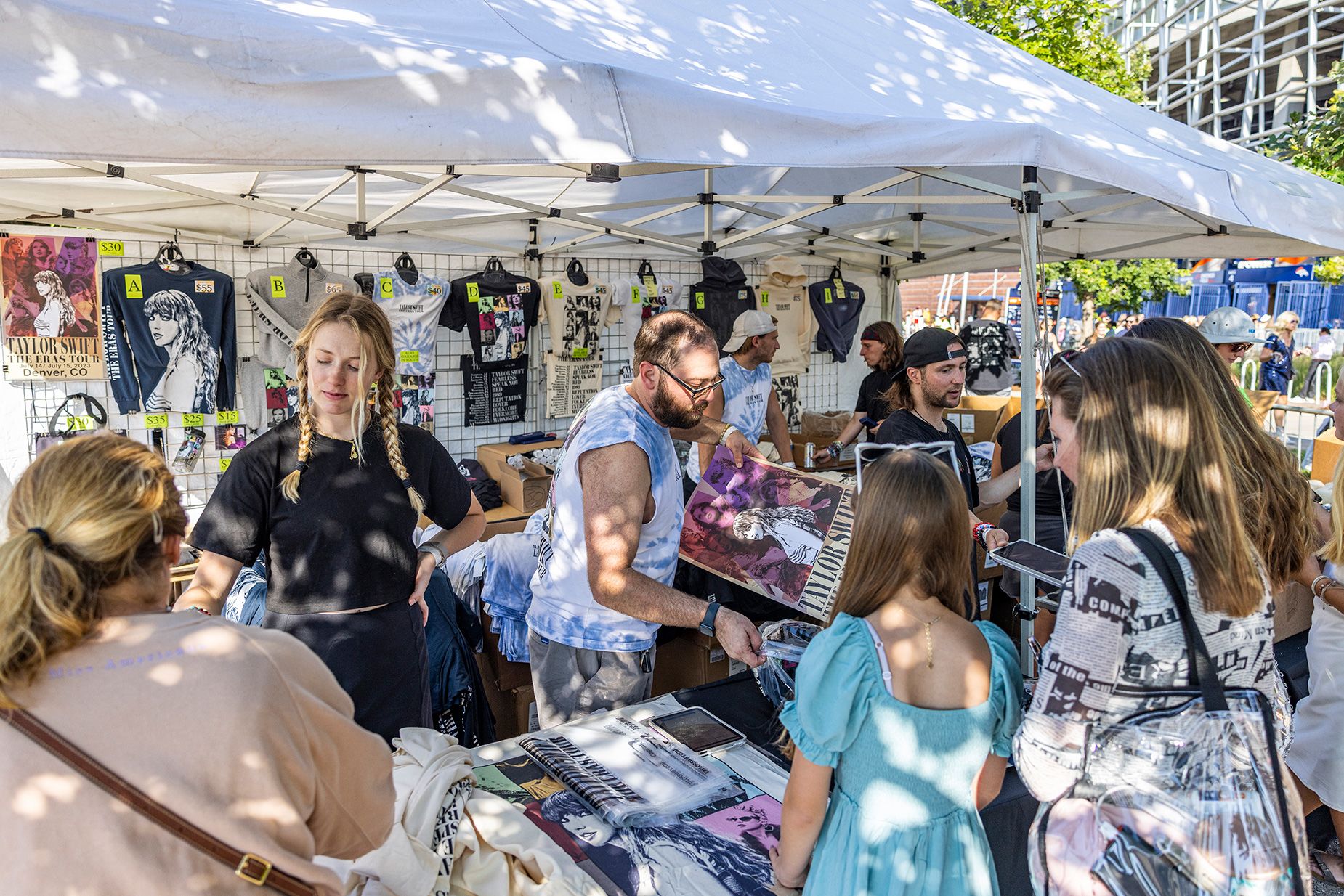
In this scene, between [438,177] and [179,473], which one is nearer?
[438,177]

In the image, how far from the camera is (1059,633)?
1460mm

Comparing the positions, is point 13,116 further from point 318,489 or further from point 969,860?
point 969,860

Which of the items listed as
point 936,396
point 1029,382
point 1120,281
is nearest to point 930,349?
point 936,396

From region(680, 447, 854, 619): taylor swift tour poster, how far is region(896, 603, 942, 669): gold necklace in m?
0.94

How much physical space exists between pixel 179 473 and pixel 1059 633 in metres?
4.81

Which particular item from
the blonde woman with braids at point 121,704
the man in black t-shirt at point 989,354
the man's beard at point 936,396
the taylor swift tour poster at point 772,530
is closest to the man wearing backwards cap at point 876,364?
the man in black t-shirt at point 989,354

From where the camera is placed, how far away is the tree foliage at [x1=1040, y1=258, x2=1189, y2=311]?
18562 mm

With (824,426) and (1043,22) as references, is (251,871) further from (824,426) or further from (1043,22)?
(1043,22)

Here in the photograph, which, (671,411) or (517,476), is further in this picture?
(517,476)

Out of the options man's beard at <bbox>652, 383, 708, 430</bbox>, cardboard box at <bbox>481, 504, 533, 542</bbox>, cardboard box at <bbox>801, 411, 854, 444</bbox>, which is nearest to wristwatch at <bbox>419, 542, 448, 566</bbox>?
man's beard at <bbox>652, 383, 708, 430</bbox>

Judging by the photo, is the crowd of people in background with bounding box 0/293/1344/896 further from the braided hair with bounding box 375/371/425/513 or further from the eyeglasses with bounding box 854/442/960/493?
the eyeglasses with bounding box 854/442/960/493

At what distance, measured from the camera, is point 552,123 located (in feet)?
6.74

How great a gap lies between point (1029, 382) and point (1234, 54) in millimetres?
36267

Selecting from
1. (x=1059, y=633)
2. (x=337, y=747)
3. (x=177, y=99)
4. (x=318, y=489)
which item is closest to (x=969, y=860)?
(x=1059, y=633)
